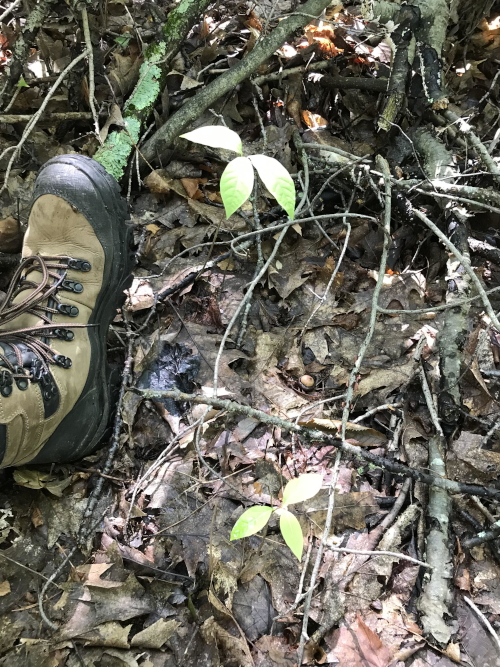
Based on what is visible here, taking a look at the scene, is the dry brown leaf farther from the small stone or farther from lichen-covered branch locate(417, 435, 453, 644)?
the small stone

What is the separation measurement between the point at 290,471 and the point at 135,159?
1.88 m

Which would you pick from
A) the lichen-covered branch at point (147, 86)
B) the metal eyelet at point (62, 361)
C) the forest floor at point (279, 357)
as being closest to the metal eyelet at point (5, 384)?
the metal eyelet at point (62, 361)

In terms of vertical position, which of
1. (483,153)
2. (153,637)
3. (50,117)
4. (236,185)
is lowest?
(153,637)

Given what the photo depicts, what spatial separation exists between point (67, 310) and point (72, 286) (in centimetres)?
12

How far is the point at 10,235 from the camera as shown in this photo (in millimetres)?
2449

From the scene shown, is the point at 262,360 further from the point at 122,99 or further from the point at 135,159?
the point at 122,99

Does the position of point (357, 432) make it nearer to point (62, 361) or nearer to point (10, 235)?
point (62, 361)

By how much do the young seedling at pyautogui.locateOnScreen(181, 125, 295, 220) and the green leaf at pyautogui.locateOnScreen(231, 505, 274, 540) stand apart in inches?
33.9

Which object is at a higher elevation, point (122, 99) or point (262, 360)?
point (122, 99)

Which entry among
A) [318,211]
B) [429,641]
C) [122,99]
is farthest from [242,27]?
[429,641]

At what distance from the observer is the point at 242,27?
3.09 m

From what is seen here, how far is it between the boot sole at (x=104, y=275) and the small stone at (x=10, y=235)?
43 cm

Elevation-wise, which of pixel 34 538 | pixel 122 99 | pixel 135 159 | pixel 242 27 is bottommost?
pixel 34 538

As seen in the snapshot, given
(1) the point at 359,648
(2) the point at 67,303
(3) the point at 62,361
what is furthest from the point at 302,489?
(2) the point at 67,303
